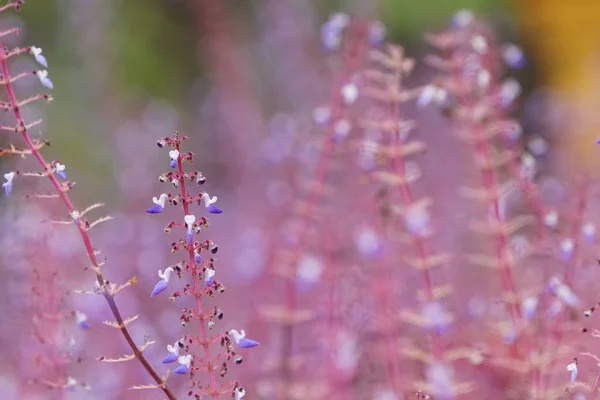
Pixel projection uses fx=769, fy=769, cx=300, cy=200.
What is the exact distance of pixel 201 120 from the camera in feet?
8.11

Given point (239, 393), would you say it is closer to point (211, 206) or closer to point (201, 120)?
point (211, 206)

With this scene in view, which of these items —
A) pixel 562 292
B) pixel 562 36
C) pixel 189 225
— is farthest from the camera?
pixel 562 36

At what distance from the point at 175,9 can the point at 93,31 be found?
791mm

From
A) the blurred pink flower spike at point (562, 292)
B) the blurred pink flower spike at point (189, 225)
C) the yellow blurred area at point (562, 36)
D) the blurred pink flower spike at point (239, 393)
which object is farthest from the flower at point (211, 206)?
the yellow blurred area at point (562, 36)

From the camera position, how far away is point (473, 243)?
5.32 ft

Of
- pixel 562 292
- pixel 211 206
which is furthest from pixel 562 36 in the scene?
pixel 211 206


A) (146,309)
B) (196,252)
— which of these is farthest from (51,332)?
(146,309)

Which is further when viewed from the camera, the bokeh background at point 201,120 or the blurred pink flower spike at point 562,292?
the bokeh background at point 201,120

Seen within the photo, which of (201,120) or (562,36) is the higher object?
(562,36)

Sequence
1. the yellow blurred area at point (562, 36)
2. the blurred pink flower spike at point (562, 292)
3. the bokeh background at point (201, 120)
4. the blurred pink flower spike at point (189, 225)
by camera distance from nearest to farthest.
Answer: the blurred pink flower spike at point (189, 225), the blurred pink flower spike at point (562, 292), the bokeh background at point (201, 120), the yellow blurred area at point (562, 36)

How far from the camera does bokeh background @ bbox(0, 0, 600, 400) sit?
40.4 inches

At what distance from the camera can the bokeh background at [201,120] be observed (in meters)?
1.03

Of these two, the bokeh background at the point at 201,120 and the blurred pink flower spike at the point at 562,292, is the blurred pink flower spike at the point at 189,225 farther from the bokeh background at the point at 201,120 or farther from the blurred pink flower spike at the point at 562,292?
the blurred pink flower spike at the point at 562,292

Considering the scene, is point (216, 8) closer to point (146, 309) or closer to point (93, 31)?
point (93, 31)
